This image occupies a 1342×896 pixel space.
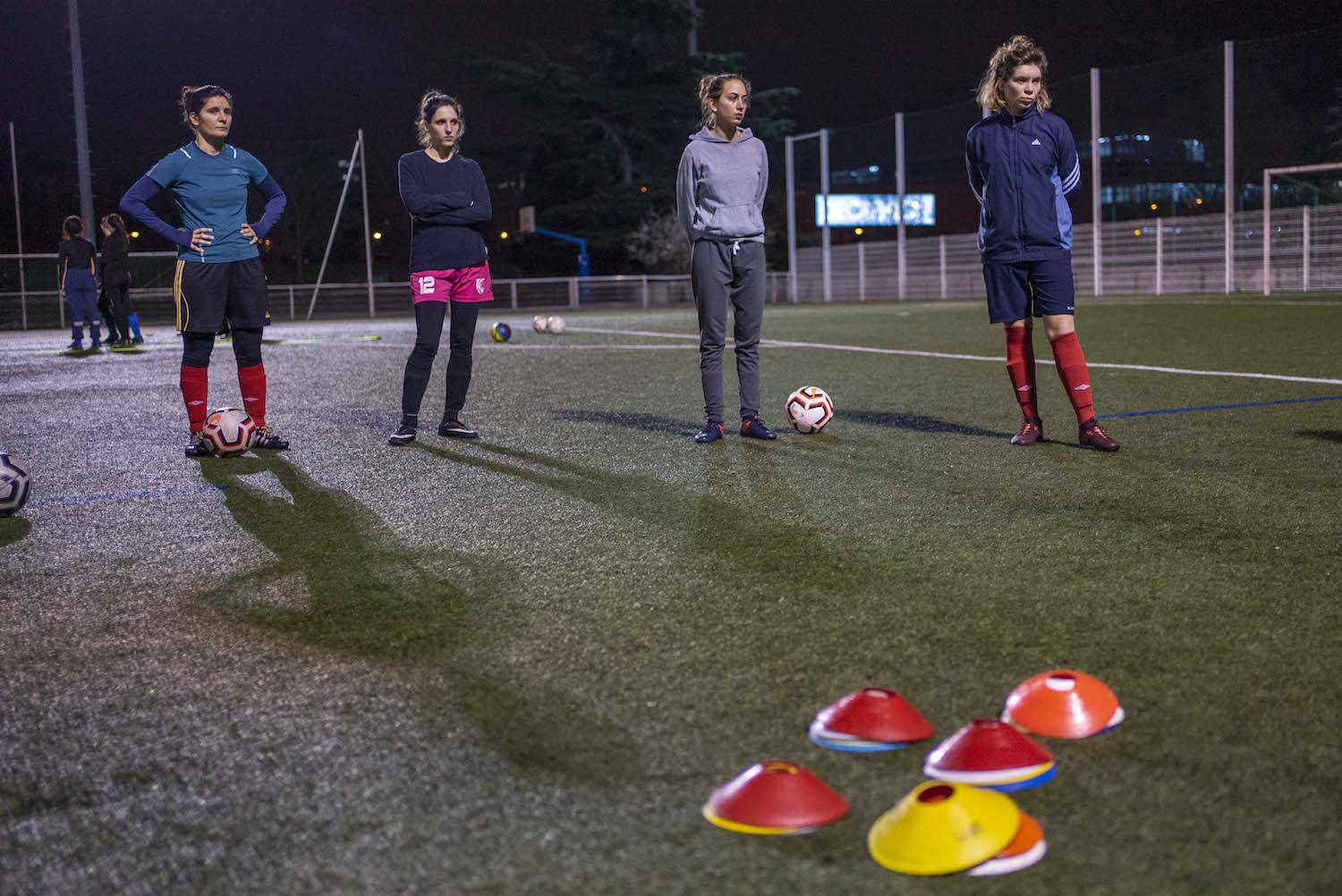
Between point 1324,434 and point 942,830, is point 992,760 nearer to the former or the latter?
point 942,830

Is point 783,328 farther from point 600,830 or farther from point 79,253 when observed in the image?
point 600,830

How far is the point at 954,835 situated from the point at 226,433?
4807 mm

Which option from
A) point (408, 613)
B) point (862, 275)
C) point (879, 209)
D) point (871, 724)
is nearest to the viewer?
point (871, 724)

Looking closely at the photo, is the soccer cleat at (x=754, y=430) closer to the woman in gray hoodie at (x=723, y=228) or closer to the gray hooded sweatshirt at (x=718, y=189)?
the woman in gray hoodie at (x=723, y=228)

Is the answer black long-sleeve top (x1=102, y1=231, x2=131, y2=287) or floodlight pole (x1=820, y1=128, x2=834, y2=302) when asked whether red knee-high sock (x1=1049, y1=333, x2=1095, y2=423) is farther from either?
floodlight pole (x1=820, y1=128, x2=834, y2=302)

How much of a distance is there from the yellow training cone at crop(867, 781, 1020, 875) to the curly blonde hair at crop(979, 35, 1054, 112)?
4219mm

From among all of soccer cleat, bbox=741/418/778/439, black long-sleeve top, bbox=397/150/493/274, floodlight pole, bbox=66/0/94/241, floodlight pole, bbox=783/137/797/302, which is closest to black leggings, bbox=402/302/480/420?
black long-sleeve top, bbox=397/150/493/274

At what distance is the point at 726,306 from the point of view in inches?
227

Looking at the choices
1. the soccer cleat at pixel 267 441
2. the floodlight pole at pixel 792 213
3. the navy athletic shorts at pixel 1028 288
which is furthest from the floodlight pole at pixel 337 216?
the navy athletic shorts at pixel 1028 288

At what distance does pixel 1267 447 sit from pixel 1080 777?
3680 millimetres

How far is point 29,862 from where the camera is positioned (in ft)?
5.47

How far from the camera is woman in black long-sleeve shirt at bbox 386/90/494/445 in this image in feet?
19.6

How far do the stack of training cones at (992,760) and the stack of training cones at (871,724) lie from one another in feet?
0.28

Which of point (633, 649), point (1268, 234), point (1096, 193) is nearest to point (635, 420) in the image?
point (633, 649)
